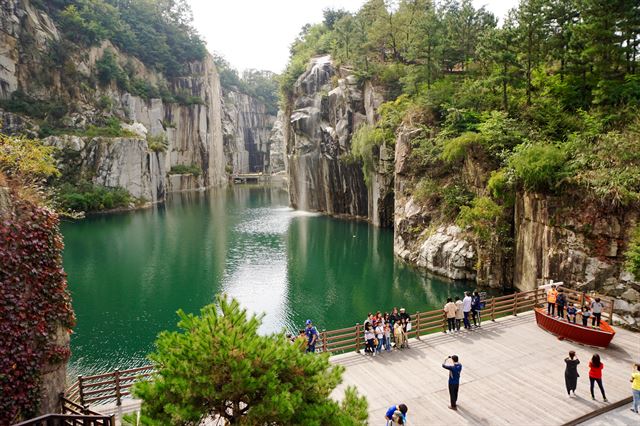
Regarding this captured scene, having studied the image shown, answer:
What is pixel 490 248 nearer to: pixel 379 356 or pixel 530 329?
pixel 530 329

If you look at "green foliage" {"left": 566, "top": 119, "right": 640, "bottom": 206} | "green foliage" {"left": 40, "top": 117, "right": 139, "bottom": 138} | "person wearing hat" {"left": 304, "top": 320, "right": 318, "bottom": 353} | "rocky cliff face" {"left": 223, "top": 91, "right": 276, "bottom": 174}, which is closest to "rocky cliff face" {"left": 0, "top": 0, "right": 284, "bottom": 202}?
"green foliage" {"left": 40, "top": 117, "right": 139, "bottom": 138}

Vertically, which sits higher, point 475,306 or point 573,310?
point 573,310

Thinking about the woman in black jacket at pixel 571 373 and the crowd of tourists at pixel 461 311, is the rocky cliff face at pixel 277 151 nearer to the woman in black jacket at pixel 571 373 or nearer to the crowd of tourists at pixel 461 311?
the crowd of tourists at pixel 461 311

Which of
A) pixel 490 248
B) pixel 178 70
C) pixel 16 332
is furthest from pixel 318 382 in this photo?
pixel 178 70

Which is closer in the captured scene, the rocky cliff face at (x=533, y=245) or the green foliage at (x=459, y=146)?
the rocky cliff face at (x=533, y=245)

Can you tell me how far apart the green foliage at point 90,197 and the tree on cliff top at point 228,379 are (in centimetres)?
5837

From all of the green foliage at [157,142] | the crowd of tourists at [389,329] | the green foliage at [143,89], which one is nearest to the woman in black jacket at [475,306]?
the crowd of tourists at [389,329]

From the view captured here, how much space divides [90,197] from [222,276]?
39.2 meters

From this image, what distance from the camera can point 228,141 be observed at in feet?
386

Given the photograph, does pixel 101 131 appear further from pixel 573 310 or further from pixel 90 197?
pixel 573 310

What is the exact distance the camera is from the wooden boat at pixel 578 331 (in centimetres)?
1356

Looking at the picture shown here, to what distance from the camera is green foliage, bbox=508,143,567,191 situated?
68.8ft

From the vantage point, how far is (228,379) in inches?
230

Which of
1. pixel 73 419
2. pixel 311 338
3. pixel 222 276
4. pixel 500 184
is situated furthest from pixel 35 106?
pixel 73 419
